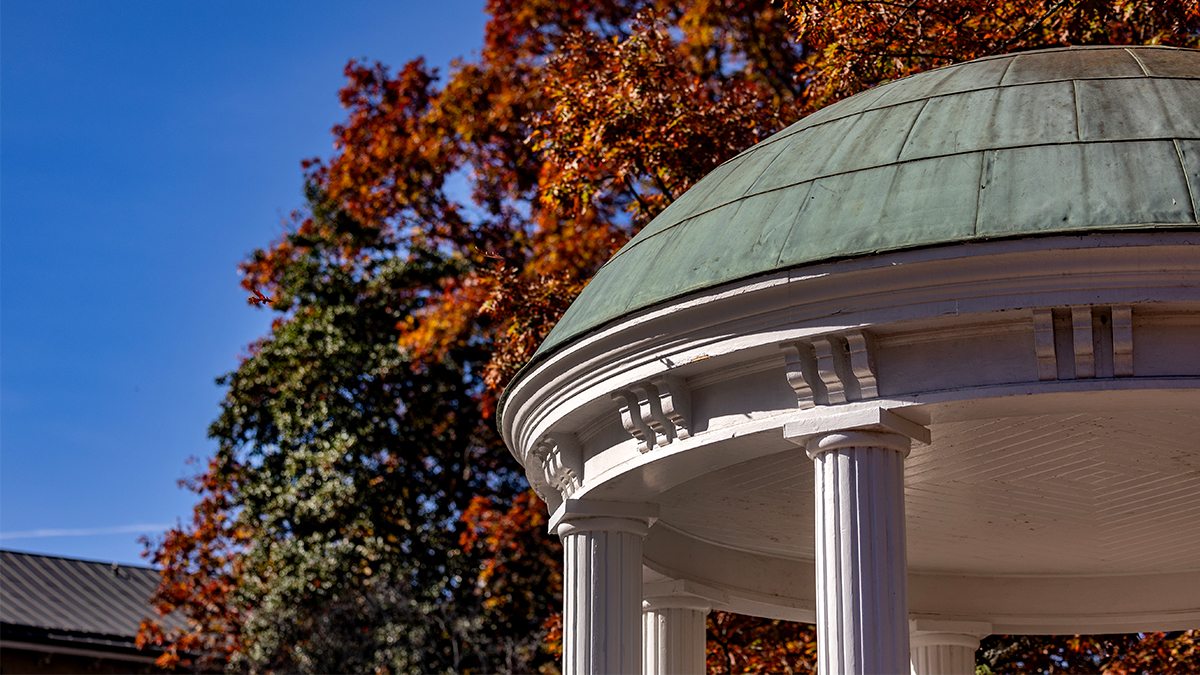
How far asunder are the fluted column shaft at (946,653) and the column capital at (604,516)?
556cm

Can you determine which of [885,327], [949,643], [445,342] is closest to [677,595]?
[949,643]

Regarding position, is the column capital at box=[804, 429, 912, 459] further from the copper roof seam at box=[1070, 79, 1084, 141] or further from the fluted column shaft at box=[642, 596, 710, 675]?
the fluted column shaft at box=[642, 596, 710, 675]

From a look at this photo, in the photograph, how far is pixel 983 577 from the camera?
18094mm

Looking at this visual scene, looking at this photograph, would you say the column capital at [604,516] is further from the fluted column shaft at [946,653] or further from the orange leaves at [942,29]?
the orange leaves at [942,29]

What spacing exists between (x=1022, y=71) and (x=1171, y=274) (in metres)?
3.31

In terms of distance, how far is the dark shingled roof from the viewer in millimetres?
41875

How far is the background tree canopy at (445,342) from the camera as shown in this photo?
25.2m

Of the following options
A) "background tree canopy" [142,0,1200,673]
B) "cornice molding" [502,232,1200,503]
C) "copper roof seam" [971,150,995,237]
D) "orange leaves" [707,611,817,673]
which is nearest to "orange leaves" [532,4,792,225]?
"background tree canopy" [142,0,1200,673]

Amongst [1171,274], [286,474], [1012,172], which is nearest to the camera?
[1171,274]

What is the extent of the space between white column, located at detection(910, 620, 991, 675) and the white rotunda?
2495 mm

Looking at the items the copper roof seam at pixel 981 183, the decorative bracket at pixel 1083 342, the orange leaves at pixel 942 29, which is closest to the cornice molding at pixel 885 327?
the decorative bracket at pixel 1083 342

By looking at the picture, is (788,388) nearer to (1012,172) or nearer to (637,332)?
→ (637,332)

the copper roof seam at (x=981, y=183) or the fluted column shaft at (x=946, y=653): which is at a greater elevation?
the copper roof seam at (x=981, y=183)

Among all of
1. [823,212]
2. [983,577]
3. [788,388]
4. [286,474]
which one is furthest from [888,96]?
[286,474]
